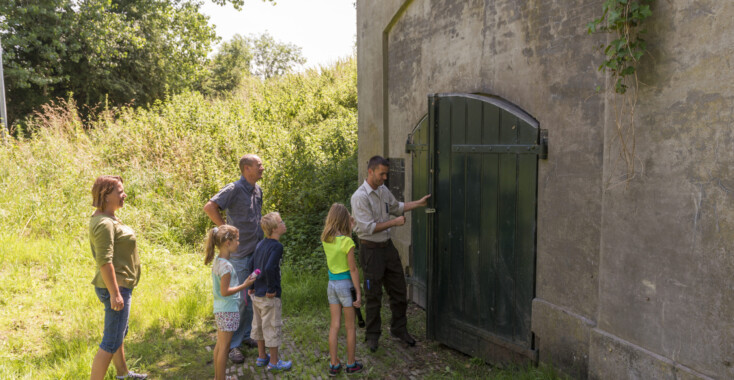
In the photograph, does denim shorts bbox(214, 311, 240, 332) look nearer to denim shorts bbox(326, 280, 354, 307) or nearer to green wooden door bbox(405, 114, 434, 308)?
denim shorts bbox(326, 280, 354, 307)

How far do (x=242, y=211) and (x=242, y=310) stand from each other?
1.08 m

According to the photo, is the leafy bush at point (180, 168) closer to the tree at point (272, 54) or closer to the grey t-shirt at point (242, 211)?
the grey t-shirt at point (242, 211)

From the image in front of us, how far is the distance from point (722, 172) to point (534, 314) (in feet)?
6.58

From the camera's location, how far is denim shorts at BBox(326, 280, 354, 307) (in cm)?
457

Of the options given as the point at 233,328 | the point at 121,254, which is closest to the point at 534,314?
the point at 233,328

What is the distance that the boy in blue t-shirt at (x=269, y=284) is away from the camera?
4441mm

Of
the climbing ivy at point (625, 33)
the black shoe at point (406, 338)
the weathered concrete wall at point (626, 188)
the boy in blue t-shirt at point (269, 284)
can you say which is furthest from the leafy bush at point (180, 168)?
the climbing ivy at point (625, 33)

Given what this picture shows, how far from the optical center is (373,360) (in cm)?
498

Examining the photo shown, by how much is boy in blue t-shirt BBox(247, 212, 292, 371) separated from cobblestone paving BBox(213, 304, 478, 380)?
9.8 inches

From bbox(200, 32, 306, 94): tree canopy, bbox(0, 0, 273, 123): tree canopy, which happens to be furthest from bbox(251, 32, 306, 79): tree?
bbox(0, 0, 273, 123): tree canopy

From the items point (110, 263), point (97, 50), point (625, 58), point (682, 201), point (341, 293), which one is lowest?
point (341, 293)

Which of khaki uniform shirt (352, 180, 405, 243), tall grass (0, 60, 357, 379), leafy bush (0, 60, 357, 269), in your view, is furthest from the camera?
leafy bush (0, 60, 357, 269)

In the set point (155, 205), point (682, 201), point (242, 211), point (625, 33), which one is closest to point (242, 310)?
point (242, 211)

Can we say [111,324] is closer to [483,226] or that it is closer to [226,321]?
[226,321]
